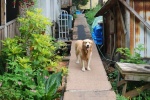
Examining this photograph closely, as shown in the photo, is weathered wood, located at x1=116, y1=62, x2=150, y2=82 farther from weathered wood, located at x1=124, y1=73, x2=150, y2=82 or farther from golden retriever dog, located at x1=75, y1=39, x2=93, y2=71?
golden retriever dog, located at x1=75, y1=39, x2=93, y2=71

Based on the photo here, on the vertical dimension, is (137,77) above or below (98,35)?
below

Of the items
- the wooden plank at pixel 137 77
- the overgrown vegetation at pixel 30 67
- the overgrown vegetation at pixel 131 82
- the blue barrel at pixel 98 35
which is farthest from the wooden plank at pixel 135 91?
the blue barrel at pixel 98 35

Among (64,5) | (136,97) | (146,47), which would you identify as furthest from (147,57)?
(64,5)

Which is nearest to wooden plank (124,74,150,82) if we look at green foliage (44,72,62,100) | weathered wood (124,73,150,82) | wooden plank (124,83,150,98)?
weathered wood (124,73,150,82)

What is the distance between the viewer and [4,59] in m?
7.23

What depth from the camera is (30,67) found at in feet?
20.3

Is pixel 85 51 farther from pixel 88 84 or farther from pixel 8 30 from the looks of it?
pixel 8 30

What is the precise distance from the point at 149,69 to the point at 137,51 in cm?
213

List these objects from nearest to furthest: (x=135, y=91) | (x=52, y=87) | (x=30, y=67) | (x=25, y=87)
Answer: (x=25, y=87)
(x=52, y=87)
(x=30, y=67)
(x=135, y=91)

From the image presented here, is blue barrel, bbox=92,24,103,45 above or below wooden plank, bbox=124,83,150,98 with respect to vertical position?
above

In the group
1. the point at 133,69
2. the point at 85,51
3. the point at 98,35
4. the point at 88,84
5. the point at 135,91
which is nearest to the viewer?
the point at 88,84

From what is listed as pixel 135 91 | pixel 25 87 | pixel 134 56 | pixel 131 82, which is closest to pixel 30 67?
pixel 25 87

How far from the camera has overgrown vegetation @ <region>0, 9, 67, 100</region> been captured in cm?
532

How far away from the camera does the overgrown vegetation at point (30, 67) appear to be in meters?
5.32
